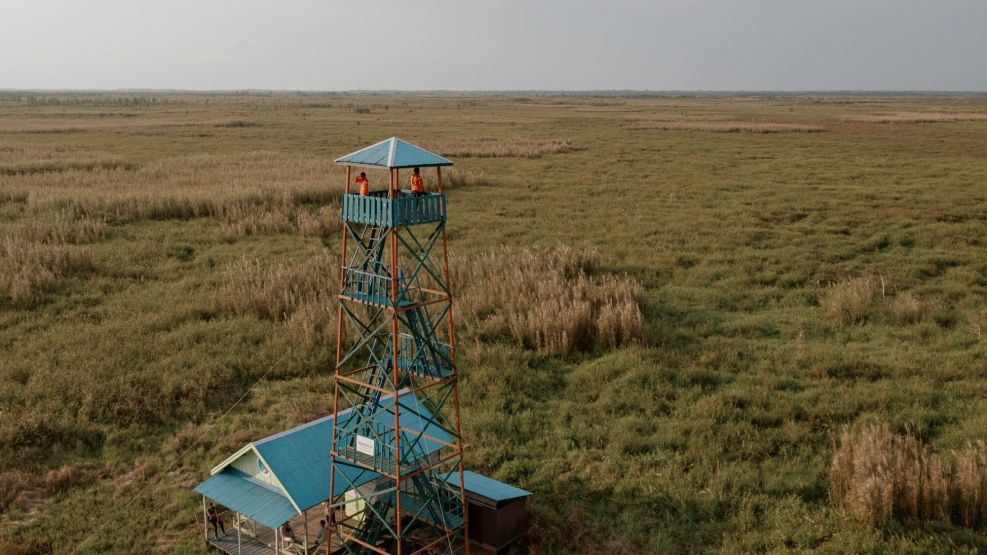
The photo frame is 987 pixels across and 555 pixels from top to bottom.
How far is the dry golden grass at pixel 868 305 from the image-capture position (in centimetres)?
1834

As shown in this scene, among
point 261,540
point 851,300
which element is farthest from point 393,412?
point 851,300

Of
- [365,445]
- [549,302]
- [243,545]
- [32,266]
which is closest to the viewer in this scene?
[365,445]

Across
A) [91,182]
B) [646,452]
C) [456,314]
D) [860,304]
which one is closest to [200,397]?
[456,314]

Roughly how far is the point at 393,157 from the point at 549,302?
9075 mm

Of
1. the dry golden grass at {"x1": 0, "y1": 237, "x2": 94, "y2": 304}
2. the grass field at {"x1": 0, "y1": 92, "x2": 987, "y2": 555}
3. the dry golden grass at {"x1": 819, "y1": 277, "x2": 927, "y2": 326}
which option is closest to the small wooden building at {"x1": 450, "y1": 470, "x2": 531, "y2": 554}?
the grass field at {"x1": 0, "y1": 92, "x2": 987, "y2": 555}

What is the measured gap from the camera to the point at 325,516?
34.4 ft

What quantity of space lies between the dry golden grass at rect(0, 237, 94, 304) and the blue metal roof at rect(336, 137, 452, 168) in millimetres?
14829

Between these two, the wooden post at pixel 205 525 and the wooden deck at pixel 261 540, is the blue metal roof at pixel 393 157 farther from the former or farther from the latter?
the wooden post at pixel 205 525

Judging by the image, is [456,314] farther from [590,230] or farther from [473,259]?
[590,230]

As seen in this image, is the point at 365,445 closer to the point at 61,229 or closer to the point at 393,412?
the point at 393,412

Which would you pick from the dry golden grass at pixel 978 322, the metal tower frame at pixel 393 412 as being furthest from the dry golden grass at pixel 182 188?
the dry golden grass at pixel 978 322

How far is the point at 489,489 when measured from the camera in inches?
416

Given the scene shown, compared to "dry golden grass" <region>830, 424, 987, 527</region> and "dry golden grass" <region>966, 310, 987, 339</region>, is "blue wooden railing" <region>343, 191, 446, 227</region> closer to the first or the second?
"dry golden grass" <region>830, 424, 987, 527</region>

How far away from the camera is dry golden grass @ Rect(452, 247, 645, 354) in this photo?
1716 cm
